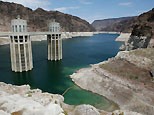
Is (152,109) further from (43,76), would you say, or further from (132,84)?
(43,76)

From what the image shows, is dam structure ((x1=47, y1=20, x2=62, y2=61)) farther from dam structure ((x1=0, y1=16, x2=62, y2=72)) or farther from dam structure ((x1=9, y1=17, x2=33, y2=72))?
dam structure ((x1=9, y1=17, x2=33, y2=72))

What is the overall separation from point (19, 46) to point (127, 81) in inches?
1387

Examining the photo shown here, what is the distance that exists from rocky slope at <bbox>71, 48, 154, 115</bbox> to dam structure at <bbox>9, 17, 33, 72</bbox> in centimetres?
1893

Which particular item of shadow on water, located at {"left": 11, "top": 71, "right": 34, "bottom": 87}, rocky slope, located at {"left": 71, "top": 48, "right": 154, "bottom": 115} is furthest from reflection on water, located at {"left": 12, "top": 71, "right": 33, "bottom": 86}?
rocky slope, located at {"left": 71, "top": 48, "right": 154, "bottom": 115}

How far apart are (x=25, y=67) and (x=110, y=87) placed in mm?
30557

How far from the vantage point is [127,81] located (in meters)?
31.4

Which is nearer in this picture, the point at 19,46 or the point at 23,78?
the point at 23,78

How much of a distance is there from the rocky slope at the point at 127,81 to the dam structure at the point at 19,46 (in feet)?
62.1

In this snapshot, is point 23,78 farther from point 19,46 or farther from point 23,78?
point 19,46

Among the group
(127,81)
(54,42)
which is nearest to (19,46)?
(54,42)

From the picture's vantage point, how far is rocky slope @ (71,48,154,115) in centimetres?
2528

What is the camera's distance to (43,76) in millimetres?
Answer: 43781

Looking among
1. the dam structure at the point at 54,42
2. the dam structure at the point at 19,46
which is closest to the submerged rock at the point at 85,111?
the dam structure at the point at 19,46

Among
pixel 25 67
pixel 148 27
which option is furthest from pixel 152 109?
pixel 148 27
